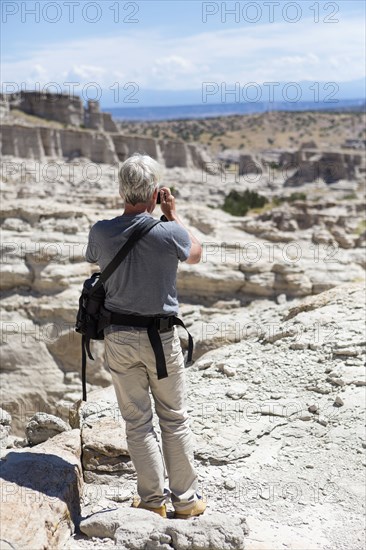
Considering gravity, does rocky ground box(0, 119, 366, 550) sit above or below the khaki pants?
below

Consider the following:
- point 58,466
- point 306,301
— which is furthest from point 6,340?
point 58,466

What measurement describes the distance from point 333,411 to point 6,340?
19.3 feet

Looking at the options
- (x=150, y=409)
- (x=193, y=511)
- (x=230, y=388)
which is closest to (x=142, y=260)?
(x=150, y=409)

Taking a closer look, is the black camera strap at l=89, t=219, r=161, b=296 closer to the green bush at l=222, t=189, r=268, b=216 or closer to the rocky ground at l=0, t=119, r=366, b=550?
the rocky ground at l=0, t=119, r=366, b=550

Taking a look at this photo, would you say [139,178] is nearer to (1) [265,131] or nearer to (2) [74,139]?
(2) [74,139]

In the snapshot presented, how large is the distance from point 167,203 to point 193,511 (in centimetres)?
198

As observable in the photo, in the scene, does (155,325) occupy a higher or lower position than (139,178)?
lower

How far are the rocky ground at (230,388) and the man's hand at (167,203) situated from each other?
1.84 metres

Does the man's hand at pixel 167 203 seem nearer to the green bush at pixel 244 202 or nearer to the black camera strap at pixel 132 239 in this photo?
the black camera strap at pixel 132 239

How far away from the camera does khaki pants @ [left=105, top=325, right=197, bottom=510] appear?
3834mm

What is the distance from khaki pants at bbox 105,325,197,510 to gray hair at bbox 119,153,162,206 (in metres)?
0.81

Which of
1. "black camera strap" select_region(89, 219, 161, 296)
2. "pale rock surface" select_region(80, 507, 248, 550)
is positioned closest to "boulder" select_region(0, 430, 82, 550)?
"pale rock surface" select_region(80, 507, 248, 550)

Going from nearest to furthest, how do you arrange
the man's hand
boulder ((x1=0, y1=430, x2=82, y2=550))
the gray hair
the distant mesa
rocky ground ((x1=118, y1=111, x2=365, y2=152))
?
boulder ((x1=0, y1=430, x2=82, y2=550)), the gray hair, the man's hand, the distant mesa, rocky ground ((x1=118, y1=111, x2=365, y2=152))

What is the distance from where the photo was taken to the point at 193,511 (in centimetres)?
406
